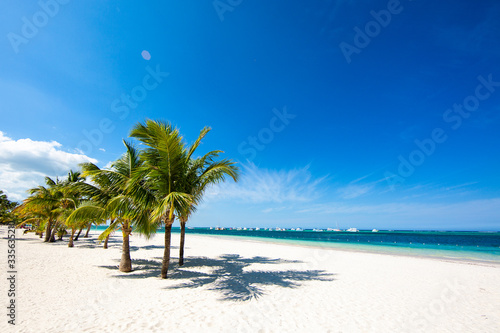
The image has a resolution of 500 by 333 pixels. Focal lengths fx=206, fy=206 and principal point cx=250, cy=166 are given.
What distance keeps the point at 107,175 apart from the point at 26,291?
14.1ft

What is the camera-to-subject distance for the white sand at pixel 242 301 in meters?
4.39

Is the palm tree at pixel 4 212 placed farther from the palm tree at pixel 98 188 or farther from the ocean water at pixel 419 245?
the ocean water at pixel 419 245

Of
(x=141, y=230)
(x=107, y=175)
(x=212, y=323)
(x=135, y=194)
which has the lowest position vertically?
(x=212, y=323)

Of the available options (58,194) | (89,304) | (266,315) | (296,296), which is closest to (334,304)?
(296,296)

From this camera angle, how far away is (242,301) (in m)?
5.75

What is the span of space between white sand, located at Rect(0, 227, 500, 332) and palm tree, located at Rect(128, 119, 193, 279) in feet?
6.51

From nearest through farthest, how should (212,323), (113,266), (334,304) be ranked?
(212,323) < (334,304) < (113,266)

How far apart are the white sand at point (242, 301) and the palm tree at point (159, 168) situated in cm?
198

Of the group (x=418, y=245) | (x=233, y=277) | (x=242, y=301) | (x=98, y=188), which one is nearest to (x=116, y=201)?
(x=98, y=188)

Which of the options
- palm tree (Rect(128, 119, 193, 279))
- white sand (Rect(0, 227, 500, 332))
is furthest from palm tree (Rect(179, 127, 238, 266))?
white sand (Rect(0, 227, 500, 332))

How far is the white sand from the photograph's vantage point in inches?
173

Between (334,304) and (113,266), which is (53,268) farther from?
(334,304)

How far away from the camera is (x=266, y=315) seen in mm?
4891

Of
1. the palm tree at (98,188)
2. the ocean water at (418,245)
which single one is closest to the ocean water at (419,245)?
the ocean water at (418,245)
